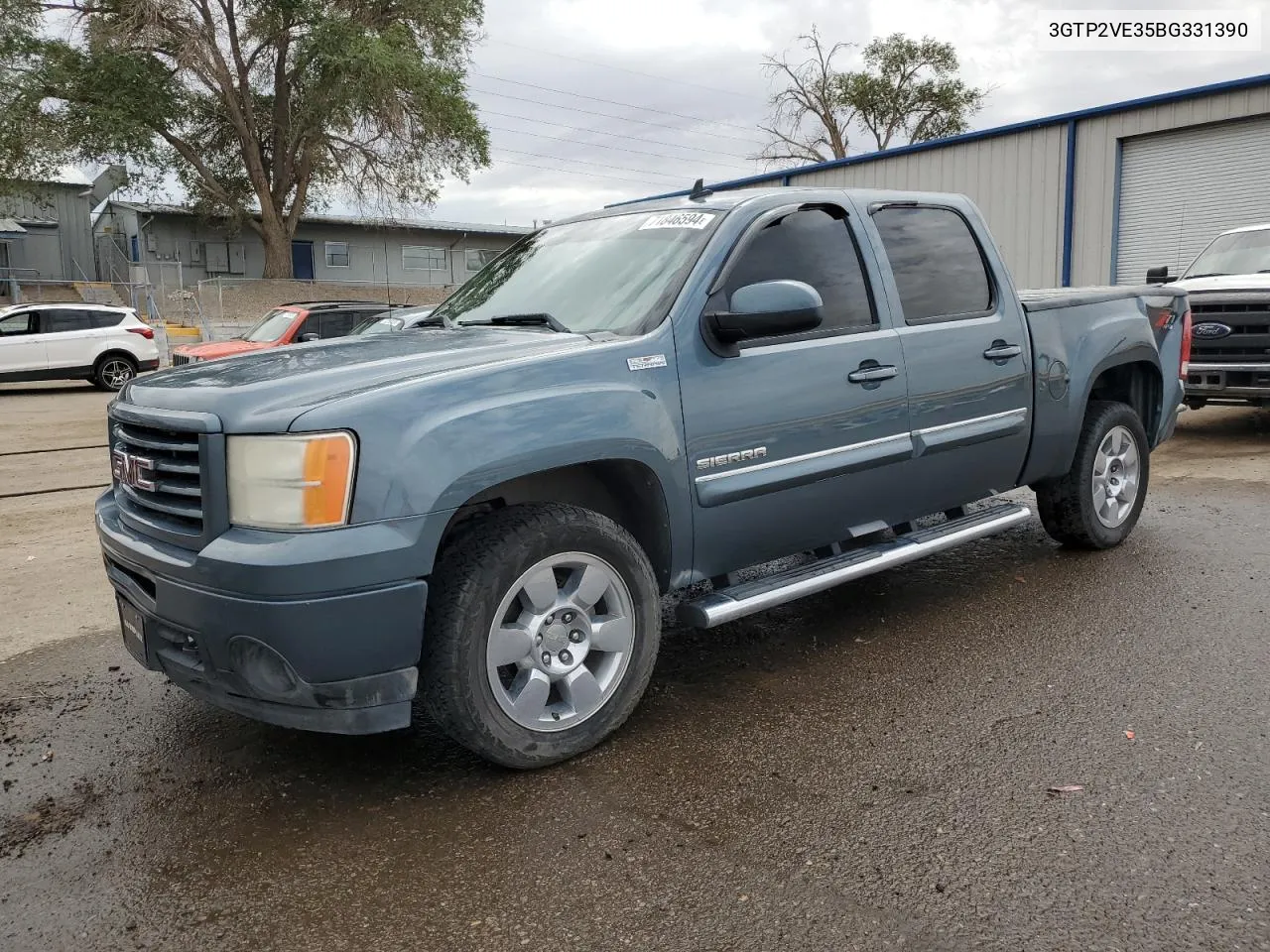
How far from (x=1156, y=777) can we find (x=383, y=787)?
240cm

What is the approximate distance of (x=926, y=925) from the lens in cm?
246

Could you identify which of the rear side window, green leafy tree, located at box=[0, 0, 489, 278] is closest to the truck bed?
the rear side window

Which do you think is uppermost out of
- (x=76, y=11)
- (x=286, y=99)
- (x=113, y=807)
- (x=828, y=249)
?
(x=76, y=11)

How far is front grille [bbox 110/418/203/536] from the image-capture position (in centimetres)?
303

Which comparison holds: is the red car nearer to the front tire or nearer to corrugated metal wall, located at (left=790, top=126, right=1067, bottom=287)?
corrugated metal wall, located at (left=790, top=126, right=1067, bottom=287)

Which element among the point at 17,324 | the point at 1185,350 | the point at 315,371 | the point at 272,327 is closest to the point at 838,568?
the point at 315,371

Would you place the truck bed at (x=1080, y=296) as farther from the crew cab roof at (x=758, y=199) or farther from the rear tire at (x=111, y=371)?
Answer: the rear tire at (x=111, y=371)

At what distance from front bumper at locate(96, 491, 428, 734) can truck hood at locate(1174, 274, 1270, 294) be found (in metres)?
8.80

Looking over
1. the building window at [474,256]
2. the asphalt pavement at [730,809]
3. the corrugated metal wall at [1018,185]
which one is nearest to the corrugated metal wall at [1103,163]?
the corrugated metal wall at [1018,185]

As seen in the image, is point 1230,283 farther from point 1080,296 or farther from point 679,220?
point 679,220

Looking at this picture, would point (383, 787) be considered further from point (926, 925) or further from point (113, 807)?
point (926, 925)

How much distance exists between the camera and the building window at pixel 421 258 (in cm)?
4472

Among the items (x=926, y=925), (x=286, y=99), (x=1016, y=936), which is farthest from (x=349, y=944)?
(x=286, y=99)

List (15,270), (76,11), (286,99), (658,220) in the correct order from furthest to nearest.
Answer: (15,270) < (286,99) < (76,11) < (658,220)
